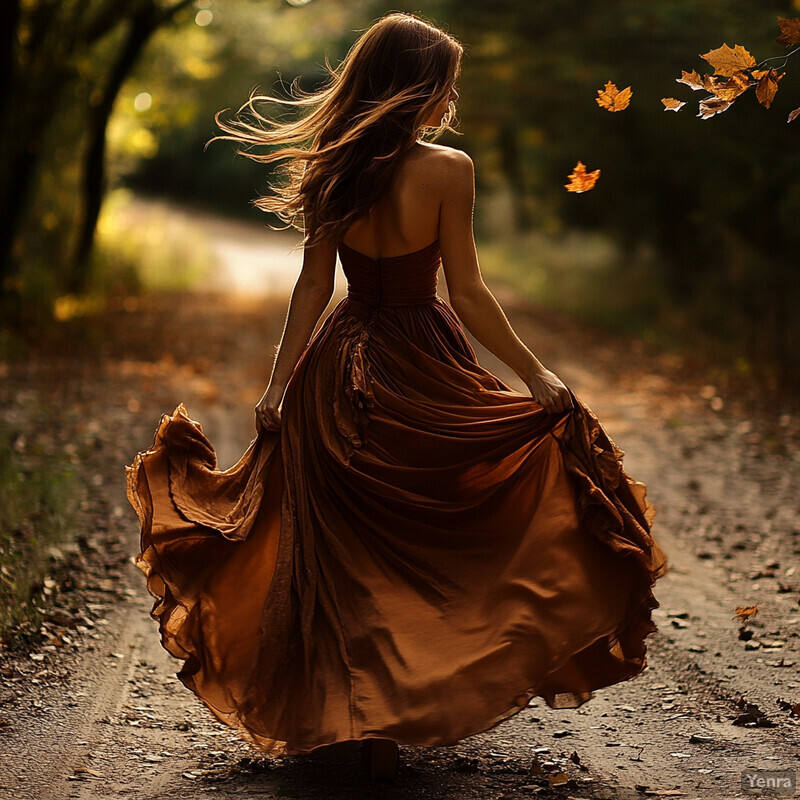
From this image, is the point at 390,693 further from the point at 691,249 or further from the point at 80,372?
the point at 691,249

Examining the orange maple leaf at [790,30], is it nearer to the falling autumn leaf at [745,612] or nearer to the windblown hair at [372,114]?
the windblown hair at [372,114]

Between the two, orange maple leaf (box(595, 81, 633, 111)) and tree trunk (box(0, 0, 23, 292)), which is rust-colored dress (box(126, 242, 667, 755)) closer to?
orange maple leaf (box(595, 81, 633, 111))

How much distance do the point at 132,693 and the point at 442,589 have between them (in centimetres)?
182

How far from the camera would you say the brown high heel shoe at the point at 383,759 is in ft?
11.7

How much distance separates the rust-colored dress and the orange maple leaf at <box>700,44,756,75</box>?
119 cm

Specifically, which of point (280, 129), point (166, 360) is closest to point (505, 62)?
point (166, 360)

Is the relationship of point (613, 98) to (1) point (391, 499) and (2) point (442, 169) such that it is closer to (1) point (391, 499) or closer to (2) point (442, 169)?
(2) point (442, 169)

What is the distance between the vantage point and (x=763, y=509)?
24.5 feet

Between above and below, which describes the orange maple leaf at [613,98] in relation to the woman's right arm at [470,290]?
above

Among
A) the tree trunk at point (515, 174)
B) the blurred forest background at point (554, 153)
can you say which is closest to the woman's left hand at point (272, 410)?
the blurred forest background at point (554, 153)

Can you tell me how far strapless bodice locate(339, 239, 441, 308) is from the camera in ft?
12.1

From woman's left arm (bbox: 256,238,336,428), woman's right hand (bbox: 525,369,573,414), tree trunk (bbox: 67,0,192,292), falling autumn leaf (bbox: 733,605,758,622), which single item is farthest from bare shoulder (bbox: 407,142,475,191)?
tree trunk (bbox: 67,0,192,292)

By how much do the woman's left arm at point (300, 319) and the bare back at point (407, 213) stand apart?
0.50 feet

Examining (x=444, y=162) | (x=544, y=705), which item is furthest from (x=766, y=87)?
(x=544, y=705)
